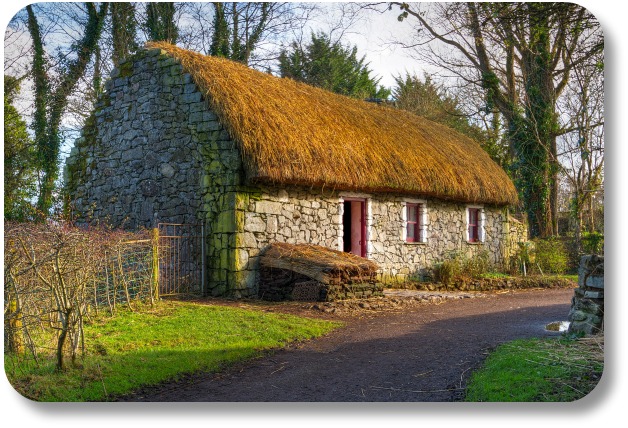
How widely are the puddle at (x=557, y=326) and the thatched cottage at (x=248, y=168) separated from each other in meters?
4.73

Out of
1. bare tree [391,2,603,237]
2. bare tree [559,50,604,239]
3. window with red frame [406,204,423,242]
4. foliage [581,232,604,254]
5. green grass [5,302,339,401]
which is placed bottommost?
green grass [5,302,339,401]

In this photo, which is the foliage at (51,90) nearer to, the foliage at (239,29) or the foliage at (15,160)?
the foliage at (15,160)

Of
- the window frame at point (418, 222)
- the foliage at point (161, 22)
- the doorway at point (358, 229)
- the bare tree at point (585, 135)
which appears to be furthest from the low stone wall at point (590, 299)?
the foliage at point (161, 22)

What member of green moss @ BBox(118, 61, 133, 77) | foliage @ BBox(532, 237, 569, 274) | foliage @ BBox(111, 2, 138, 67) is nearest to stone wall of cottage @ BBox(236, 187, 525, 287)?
foliage @ BBox(532, 237, 569, 274)

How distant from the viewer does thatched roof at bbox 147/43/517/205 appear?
10.1 meters

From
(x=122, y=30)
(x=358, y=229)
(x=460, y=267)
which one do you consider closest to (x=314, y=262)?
(x=358, y=229)

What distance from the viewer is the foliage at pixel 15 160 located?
6418 millimetres

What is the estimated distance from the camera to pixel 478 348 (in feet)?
21.7

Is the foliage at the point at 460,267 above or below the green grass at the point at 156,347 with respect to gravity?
above

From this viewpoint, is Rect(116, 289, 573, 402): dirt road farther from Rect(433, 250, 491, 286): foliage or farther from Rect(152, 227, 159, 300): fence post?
Rect(433, 250, 491, 286): foliage

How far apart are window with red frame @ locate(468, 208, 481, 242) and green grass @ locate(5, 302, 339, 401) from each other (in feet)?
28.9

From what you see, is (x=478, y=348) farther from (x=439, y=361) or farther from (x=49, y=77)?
(x=49, y=77)

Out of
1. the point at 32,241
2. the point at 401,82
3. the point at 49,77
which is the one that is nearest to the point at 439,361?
the point at 32,241

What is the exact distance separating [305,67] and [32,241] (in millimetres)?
10549
